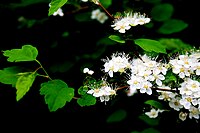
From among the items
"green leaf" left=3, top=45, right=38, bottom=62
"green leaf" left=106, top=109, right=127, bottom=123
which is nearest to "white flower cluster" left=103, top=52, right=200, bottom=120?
"green leaf" left=3, top=45, right=38, bottom=62

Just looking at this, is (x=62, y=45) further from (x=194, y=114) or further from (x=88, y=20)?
(x=194, y=114)

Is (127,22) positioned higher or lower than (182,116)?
higher

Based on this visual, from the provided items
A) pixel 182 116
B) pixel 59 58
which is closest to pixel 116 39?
pixel 182 116

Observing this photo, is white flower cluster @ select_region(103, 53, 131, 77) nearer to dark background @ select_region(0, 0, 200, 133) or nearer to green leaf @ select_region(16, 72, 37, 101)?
green leaf @ select_region(16, 72, 37, 101)

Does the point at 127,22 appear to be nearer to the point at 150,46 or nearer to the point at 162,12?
the point at 150,46

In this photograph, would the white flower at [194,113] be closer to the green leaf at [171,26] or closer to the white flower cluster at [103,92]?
the white flower cluster at [103,92]
